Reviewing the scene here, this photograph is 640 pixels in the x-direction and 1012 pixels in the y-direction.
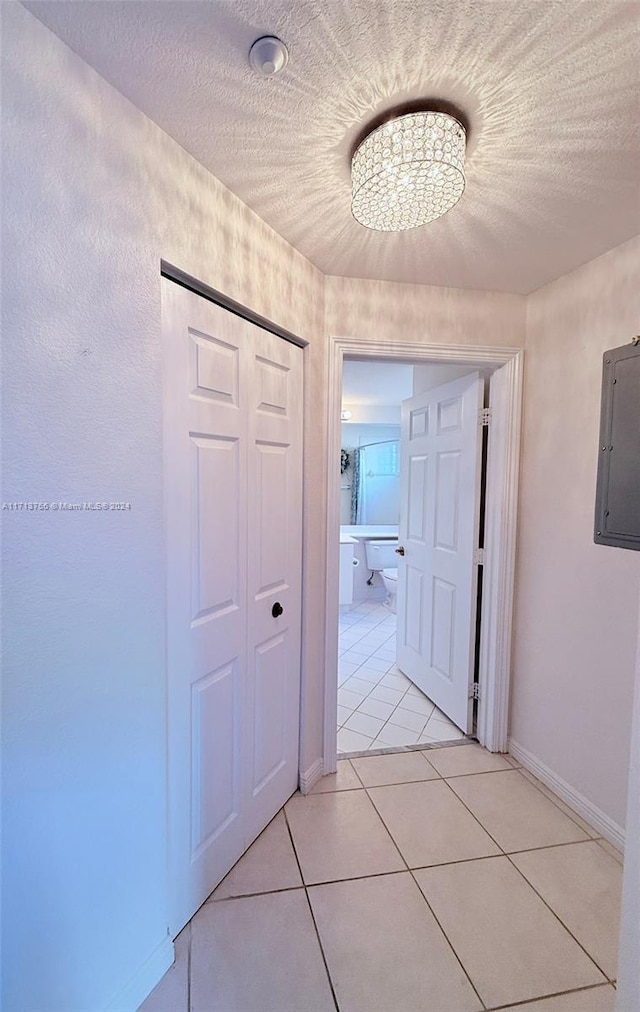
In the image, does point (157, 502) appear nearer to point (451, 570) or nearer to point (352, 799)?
point (352, 799)

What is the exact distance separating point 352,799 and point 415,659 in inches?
47.1

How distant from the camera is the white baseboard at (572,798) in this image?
5.58 ft

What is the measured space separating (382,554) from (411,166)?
4263 mm

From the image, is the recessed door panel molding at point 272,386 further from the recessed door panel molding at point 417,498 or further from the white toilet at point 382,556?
the white toilet at point 382,556

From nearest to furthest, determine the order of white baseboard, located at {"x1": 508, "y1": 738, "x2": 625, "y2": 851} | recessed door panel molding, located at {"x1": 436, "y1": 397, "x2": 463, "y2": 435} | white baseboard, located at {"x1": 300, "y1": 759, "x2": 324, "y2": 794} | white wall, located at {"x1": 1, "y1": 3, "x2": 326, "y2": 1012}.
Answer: white wall, located at {"x1": 1, "y1": 3, "x2": 326, "y2": 1012}, white baseboard, located at {"x1": 508, "y1": 738, "x2": 625, "y2": 851}, white baseboard, located at {"x1": 300, "y1": 759, "x2": 324, "y2": 794}, recessed door panel molding, located at {"x1": 436, "y1": 397, "x2": 463, "y2": 435}

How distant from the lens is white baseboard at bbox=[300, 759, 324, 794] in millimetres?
1947

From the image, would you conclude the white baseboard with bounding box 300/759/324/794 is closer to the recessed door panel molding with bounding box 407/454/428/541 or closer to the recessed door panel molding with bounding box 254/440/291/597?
the recessed door panel molding with bounding box 254/440/291/597

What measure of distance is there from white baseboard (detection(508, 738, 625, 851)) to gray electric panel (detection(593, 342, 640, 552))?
112cm

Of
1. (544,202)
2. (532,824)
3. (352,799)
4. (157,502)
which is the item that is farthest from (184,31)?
(532,824)

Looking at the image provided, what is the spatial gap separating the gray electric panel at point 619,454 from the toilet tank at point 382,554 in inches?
133

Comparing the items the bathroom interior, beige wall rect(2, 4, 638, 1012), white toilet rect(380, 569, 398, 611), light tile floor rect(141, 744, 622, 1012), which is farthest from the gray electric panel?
white toilet rect(380, 569, 398, 611)

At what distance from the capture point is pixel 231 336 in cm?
144

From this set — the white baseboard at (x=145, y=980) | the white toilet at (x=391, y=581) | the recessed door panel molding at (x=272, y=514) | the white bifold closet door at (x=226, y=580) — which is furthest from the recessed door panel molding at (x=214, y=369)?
→ the white toilet at (x=391, y=581)

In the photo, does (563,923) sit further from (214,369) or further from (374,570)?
(374,570)
